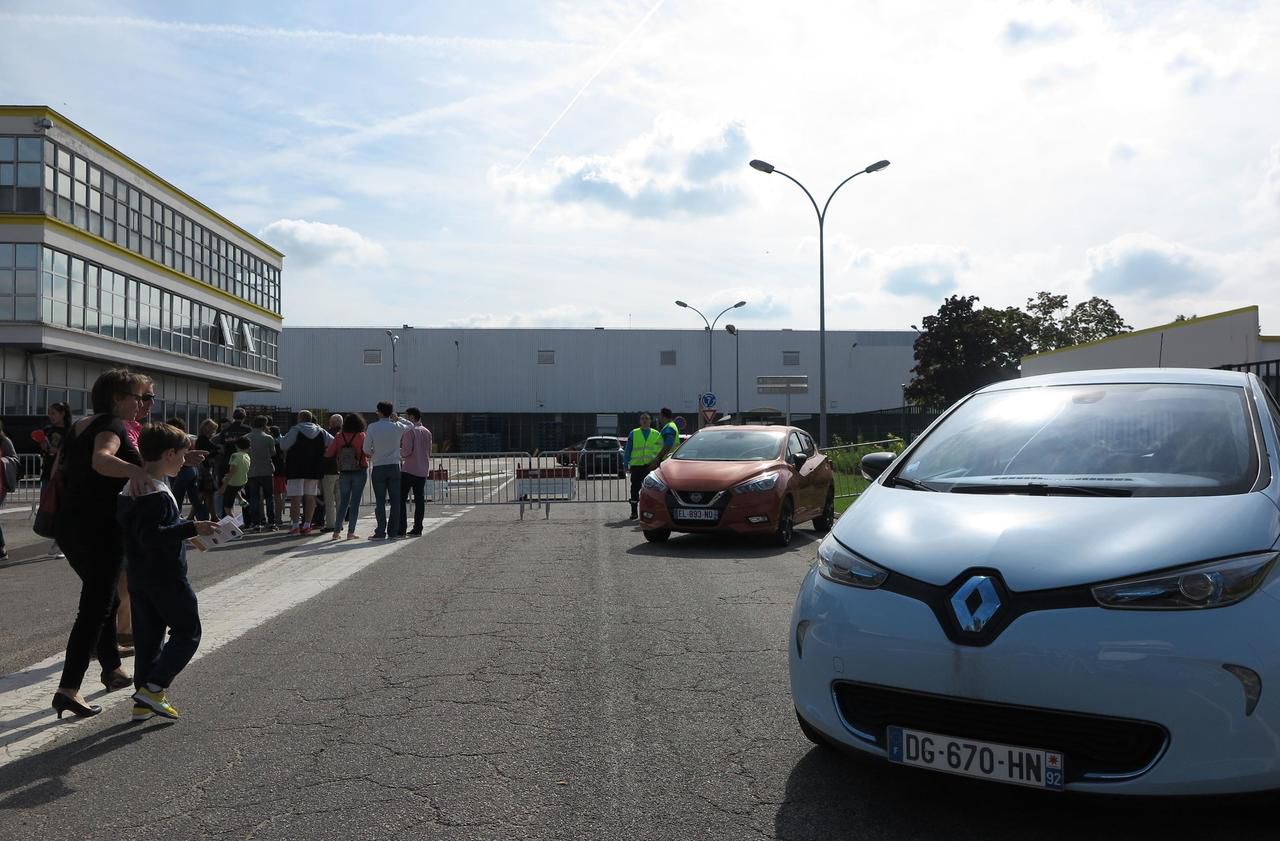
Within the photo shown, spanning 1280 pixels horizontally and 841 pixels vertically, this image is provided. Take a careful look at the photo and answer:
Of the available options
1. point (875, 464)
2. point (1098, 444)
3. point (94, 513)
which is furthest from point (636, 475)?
point (1098, 444)

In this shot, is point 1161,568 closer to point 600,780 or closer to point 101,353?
point 600,780

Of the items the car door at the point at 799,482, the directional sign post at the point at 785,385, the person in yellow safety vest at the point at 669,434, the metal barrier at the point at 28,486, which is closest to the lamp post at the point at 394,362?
the directional sign post at the point at 785,385

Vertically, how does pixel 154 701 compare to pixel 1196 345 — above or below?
below

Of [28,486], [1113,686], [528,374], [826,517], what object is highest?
[528,374]

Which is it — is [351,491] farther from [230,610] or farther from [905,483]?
[905,483]

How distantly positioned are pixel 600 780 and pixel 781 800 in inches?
27.0

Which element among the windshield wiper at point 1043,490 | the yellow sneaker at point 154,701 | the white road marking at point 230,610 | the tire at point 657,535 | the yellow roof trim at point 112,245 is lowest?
the white road marking at point 230,610

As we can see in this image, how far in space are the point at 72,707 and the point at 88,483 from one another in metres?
1.05

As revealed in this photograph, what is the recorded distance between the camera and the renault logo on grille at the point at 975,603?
321cm

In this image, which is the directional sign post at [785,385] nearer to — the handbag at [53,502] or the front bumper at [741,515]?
the front bumper at [741,515]

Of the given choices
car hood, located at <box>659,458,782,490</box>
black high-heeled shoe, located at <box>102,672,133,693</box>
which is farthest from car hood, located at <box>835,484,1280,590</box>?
car hood, located at <box>659,458,782,490</box>

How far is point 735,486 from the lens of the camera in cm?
1195

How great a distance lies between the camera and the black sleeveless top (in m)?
5.10

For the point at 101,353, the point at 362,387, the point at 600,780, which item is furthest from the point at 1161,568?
the point at 362,387
